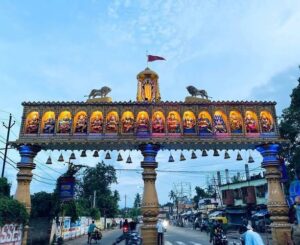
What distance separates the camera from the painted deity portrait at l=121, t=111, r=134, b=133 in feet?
44.2

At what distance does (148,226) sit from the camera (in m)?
12.1

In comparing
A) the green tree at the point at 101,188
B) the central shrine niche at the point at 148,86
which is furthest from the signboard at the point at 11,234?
the green tree at the point at 101,188

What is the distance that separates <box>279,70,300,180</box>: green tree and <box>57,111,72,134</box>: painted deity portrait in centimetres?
1669

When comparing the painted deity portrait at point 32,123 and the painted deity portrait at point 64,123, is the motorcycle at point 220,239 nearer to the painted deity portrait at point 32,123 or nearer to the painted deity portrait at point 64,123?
the painted deity portrait at point 64,123

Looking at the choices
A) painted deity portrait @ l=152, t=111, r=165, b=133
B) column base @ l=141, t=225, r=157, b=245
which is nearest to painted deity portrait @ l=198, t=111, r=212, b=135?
painted deity portrait @ l=152, t=111, r=165, b=133

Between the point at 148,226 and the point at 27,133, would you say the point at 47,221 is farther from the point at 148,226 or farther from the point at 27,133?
the point at 148,226

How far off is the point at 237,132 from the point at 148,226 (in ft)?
20.6

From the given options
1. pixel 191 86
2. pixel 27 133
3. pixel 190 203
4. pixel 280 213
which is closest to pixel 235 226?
pixel 280 213

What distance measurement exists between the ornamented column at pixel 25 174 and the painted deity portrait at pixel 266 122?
11.4m

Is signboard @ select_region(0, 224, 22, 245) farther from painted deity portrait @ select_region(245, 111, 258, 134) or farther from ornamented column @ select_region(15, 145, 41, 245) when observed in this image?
painted deity portrait @ select_region(245, 111, 258, 134)

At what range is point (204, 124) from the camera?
13609mm

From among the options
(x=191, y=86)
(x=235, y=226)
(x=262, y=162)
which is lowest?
(x=235, y=226)

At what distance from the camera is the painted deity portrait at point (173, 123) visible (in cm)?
1350

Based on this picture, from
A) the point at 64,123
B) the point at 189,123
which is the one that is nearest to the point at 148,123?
the point at 189,123
